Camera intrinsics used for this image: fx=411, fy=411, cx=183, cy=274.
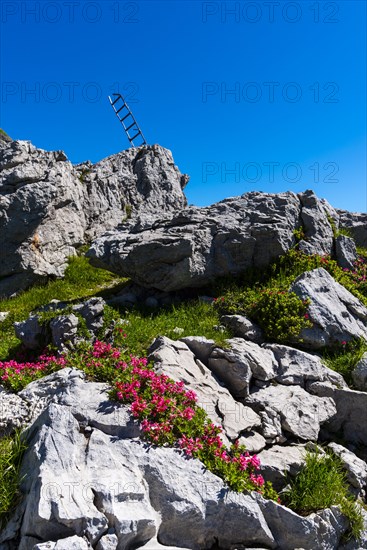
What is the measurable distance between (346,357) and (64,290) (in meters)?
13.6

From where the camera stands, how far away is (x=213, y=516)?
670 cm

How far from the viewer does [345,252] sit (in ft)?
60.7

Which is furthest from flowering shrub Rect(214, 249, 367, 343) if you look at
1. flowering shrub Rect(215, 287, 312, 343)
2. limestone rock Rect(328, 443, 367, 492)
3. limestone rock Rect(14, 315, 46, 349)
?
limestone rock Rect(14, 315, 46, 349)

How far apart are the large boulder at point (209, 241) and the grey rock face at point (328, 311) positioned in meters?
2.73

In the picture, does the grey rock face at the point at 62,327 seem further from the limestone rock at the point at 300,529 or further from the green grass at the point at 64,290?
the limestone rock at the point at 300,529

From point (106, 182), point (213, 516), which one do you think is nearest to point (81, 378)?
point (213, 516)

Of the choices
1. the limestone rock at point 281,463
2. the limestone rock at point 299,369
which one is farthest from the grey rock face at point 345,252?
the limestone rock at point 281,463

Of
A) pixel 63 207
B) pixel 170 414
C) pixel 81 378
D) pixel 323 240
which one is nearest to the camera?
pixel 170 414

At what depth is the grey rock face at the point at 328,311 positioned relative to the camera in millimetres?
13034

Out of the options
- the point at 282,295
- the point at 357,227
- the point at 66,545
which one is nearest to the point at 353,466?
the point at 66,545

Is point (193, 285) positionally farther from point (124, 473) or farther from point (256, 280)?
point (124, 473)

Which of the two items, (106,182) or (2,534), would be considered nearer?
(2,534)

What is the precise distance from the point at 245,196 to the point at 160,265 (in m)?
5.81

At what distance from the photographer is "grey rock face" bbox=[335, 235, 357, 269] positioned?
59.7ft
